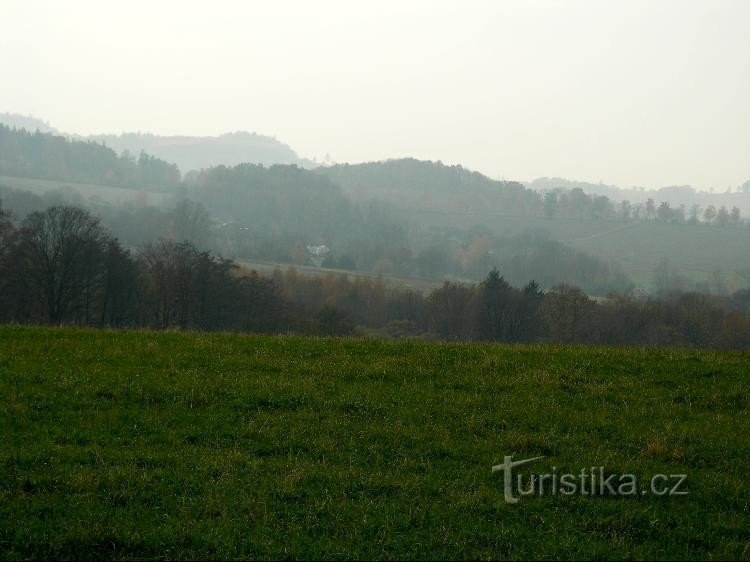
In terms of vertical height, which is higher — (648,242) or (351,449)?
(648,242)

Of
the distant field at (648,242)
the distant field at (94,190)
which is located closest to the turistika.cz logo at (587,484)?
the distant field at (648,242)

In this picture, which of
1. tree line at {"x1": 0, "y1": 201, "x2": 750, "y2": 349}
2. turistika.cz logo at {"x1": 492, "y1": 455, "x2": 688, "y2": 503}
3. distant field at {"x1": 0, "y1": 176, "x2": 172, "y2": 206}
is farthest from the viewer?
distant field at {"x1": 0, "y1": 176, "x2": 172, "y2": 206}

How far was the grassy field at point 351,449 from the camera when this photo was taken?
6512 millimetres

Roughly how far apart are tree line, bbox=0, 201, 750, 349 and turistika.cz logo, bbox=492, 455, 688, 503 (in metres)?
32.6

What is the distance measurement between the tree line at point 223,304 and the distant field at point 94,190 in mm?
103680

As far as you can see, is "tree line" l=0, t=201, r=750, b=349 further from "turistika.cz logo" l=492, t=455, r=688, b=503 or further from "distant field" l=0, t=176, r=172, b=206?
"distant field" l=0, t=176, r=172, b=206

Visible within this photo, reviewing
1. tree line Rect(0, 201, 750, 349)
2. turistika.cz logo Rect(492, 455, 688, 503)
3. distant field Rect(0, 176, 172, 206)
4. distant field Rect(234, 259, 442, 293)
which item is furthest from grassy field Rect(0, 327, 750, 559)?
distant field Rect(0, 176, 172, 206)

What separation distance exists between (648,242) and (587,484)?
164223 mm

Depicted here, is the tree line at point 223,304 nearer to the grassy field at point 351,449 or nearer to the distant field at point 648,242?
the grassy field at point 351,449

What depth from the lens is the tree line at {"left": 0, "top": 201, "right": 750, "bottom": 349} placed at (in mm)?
47344

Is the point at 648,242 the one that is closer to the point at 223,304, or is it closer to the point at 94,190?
the point at 223,304

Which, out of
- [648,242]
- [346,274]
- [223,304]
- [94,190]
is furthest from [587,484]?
[94,190]

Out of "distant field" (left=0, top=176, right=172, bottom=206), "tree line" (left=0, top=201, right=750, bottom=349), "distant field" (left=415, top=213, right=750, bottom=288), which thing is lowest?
"tree line" (left=0, top=201, right=750, bottom=349)

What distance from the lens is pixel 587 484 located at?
7867mm
